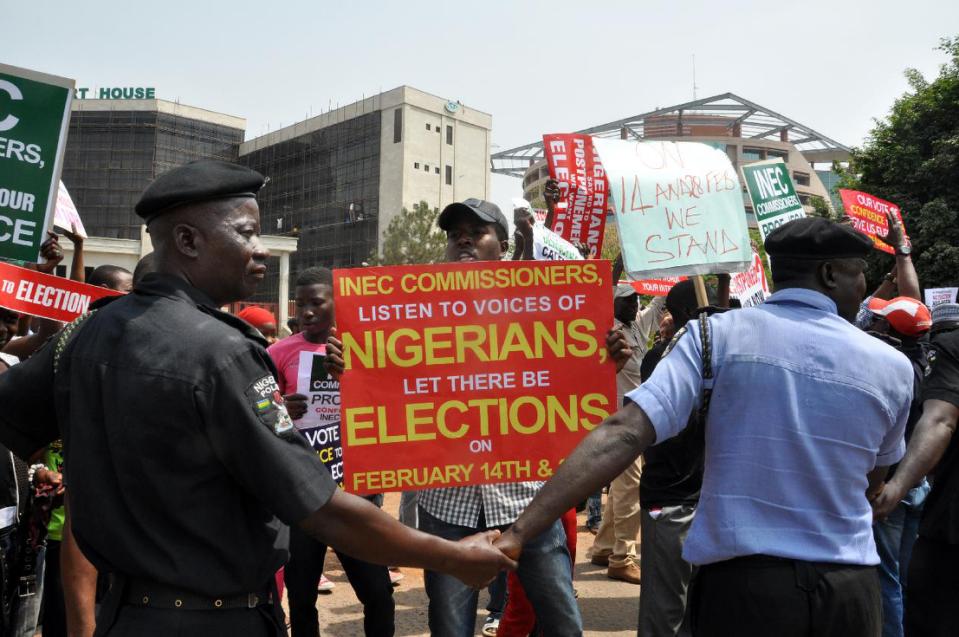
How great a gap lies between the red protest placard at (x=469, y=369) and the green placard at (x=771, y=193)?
4.28 m

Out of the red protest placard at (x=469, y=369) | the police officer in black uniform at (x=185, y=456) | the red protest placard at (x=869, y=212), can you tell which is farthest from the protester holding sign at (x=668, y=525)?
the red protest placard at (x=869, y=212)

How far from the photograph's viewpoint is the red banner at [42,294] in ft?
12.7

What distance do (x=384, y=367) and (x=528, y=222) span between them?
1583mm

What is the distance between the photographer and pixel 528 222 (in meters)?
4.57

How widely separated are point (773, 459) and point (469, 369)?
1.30 m

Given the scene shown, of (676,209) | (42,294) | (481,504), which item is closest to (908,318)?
(676,209)

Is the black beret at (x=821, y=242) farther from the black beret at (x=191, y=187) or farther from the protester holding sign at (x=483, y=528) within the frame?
the black beret at (x=191, y=187)

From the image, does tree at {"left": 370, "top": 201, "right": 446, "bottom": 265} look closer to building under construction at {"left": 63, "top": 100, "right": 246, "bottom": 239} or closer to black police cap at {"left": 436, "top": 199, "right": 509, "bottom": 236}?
building under construction at {"left": 63, "top": 100, "right": 246, "bottom": 239}

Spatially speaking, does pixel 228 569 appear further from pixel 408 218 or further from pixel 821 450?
pixel 408 218

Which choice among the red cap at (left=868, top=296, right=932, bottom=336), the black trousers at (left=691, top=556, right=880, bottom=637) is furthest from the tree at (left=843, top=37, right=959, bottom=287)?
the black trousers at (left=691, top=556, right=880, bottom=637)

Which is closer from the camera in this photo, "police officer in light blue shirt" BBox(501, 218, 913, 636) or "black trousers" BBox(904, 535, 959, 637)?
"police officer in light blue shirt" BBox(501, 218, 913, 636)

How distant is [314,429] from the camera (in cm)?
425

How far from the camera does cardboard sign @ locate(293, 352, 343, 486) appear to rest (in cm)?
425

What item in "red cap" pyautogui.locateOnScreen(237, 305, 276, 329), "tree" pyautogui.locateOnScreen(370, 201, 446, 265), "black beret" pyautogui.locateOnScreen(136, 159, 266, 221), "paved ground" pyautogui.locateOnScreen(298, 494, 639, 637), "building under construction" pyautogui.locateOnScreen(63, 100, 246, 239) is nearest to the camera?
"black beret" pyautogui.locateOnScreen(136, 159, 266, 221)
